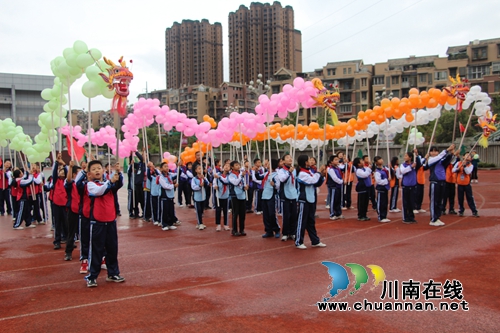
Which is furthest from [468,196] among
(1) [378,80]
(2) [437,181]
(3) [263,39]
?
(3) [263,39]

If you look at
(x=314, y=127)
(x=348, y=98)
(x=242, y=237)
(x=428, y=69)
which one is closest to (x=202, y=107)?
(x=348, y=98)

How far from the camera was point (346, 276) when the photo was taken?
6367 millimetres

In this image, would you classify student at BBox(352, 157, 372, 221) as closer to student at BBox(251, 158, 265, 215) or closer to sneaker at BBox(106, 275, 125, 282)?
student at BBox(251, 158, 265, 215)

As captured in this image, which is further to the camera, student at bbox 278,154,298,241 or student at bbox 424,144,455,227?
student at bbox 424,144,455,227

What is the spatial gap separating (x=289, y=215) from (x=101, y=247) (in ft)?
13.5

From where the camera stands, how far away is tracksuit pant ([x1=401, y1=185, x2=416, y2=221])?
36.0 feet

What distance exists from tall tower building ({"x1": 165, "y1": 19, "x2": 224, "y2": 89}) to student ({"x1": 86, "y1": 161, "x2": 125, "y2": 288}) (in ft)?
300

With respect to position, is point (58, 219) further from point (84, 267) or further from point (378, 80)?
point (378, 80)

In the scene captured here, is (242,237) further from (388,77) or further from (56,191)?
(388,77)

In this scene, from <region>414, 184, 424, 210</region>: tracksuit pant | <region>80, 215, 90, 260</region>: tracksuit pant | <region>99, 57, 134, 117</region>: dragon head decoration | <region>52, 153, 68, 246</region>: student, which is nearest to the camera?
<region>80, 215, 90, 260</region>: tracksuit pant

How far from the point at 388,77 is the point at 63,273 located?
5764cm

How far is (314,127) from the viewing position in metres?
16.3

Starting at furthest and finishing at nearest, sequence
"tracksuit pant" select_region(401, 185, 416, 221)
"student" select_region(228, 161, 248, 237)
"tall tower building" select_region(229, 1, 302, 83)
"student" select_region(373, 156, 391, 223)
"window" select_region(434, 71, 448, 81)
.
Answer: "tall tower building" select_region(229, 1, 302, 83) < "window" select_region(434, 71, 448, 81) < "student" select_region(373, 156, 391, 223) < "tracksuit pant" select_region(401, 185, 416, 221) < "student" select_region(228, 161, 248, 237)

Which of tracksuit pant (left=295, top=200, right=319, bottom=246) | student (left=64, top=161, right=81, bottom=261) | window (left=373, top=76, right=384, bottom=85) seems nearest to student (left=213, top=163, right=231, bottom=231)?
tracksuit pant (left=295, top=200, right=319, bottom=246)
